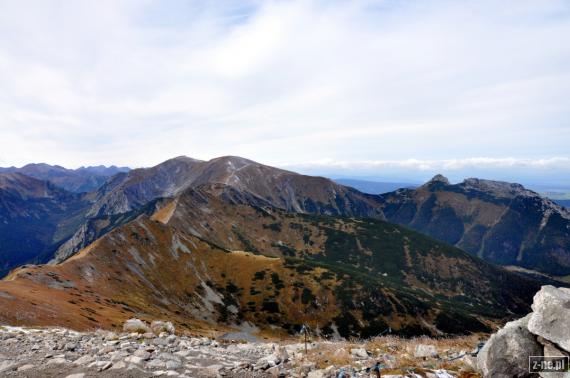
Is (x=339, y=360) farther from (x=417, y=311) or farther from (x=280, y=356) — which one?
(x=417, y=311)

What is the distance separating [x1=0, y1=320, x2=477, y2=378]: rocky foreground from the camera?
15.0 meters

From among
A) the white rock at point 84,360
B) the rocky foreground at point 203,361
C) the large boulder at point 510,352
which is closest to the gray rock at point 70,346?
the rocky foreground at point 203,361

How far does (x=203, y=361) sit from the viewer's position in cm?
1806

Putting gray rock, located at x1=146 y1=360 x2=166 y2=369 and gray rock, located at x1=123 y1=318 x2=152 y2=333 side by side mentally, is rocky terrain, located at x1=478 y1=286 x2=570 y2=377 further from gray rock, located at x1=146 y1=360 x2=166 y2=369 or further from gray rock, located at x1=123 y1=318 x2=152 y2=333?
gray rock, located at x1=123 y1=318 x2=152 y2=333

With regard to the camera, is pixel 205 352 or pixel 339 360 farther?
pixel 205 352

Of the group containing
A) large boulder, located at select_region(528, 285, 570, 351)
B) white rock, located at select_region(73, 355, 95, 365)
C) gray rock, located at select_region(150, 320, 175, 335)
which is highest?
large boulder, located at select_region(528, 285, 570, 351)

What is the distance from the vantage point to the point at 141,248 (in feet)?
443

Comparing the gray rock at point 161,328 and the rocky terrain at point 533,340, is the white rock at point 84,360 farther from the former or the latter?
the rocky terrain at point 533,340

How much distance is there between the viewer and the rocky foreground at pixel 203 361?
1500cm

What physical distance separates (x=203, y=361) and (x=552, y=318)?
52.7ft

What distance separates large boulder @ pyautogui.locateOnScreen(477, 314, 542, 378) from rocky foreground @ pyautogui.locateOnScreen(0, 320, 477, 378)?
1.61m

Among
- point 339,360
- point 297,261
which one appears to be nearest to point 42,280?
point 339,360

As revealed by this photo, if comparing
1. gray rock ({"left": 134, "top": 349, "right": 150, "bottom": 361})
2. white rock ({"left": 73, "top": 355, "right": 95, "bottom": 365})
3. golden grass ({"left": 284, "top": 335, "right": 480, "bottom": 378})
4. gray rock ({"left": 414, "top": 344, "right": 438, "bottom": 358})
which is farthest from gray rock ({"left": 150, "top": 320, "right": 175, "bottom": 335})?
gray rock ({"left": 414, "top": 344, "right": 438, "bottom": 358})

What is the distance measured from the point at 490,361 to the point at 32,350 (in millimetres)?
23975
